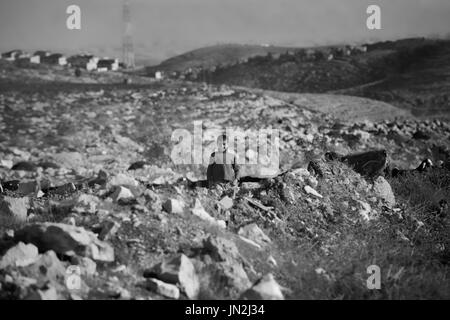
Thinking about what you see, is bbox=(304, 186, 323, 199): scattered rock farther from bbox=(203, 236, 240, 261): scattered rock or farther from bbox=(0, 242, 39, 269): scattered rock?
bbox=(0, 242, 39, 269): scattered rock

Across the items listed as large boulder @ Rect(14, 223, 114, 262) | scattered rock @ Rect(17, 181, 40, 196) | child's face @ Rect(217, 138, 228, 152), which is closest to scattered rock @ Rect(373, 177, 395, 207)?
large boulder @ Rect(14, 223, 114, 262)

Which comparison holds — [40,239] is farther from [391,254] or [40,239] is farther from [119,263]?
[391,254]

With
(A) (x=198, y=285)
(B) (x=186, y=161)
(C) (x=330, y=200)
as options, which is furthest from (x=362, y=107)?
(A) (x=198, y=285)

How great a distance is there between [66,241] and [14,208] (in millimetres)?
863

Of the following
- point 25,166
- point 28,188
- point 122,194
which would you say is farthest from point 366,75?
point 122,194

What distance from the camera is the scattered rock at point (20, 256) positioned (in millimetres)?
2484

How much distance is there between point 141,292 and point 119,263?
0.27 meters

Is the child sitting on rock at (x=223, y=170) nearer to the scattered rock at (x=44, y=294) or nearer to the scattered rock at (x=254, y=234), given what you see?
the scattered rock at (x=254, y=234)

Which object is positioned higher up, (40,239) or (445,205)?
(40,239)

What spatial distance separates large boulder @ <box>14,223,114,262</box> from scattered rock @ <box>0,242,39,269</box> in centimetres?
12

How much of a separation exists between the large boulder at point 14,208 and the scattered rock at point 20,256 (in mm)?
700

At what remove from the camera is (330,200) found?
422 centimetres

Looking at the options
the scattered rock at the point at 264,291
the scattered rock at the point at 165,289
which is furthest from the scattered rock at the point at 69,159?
the scattered rock at the point at 264,291

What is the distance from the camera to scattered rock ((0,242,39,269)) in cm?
248
